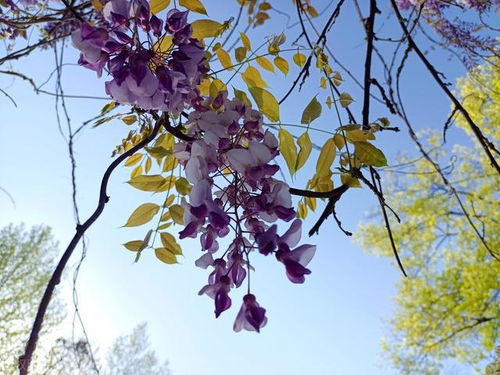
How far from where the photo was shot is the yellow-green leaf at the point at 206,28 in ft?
1.23

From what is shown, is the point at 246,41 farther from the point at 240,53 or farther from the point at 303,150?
the point at 303,150

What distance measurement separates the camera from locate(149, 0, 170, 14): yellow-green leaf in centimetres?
34

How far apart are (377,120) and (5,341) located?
15.8 ft

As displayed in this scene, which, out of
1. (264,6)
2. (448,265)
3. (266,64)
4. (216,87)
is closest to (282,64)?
(266,64)

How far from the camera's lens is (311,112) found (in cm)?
35

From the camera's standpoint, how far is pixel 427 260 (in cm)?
347

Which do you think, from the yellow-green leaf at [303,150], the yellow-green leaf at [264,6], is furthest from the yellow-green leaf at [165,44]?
the yellow-green leaf at [264,6]

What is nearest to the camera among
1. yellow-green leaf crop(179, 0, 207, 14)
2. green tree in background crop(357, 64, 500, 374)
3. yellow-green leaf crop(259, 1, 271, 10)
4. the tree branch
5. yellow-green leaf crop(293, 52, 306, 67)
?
the tree branch

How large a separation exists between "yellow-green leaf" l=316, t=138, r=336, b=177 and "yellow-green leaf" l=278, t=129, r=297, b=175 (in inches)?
0.7

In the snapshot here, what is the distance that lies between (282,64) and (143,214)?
0.61 feet

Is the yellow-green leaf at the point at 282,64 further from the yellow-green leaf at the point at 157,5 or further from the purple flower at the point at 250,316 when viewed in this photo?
the purple flower at the point at 250,316

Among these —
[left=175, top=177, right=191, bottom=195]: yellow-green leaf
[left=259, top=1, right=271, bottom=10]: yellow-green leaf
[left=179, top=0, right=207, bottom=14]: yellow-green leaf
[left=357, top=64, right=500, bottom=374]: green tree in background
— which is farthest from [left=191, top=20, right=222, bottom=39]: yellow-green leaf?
[left=357, top=64, right=500, bottom=374]: green tree in background

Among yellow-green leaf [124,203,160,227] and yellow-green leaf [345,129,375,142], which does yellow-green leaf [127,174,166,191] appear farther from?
yellow-green leaf [345,129,375,142]

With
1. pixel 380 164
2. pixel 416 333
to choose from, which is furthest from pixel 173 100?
pixel 416 333
